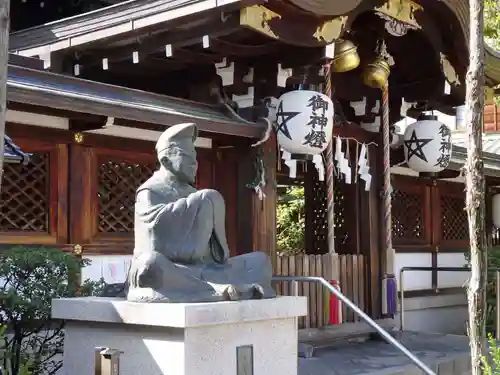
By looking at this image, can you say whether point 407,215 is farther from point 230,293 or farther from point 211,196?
point 230,293

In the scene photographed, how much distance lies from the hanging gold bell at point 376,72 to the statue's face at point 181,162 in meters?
5.64

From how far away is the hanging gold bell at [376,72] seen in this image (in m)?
10.9

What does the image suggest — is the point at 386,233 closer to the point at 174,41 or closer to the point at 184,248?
the point at 174,41

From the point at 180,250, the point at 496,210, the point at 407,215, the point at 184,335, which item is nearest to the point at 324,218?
the point at 407,215

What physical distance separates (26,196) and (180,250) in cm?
329

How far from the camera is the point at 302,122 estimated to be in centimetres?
940

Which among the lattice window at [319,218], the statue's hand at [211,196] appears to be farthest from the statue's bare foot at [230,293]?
the lattice window at [319,218]

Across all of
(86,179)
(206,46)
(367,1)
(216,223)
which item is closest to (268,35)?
(206,46)

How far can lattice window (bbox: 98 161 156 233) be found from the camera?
29.4 feet

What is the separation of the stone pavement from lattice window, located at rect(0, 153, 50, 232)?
10.8 ft

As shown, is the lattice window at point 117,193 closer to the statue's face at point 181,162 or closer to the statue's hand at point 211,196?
the statue's face at point 181,162

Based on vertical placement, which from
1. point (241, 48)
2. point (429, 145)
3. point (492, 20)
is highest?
point (492, 20)

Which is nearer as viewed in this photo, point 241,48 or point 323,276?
point 241,48

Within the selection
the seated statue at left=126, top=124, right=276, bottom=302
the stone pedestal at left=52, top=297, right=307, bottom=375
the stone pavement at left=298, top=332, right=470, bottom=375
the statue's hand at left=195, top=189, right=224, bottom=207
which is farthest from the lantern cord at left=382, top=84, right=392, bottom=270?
the statue's hand at left=195, top=189, right=224, bottom=207
